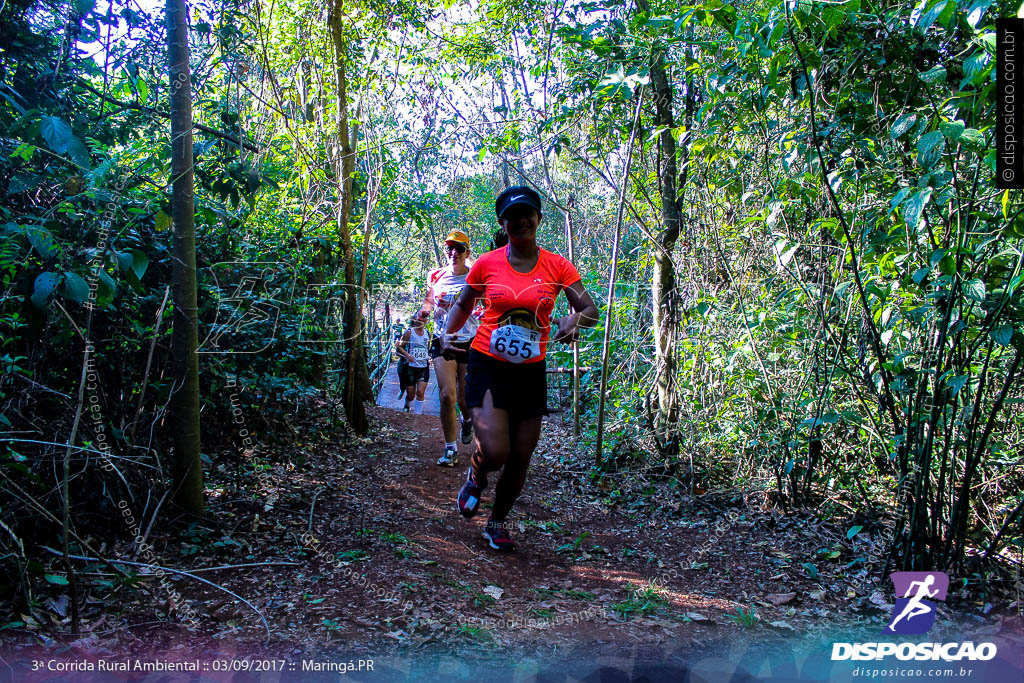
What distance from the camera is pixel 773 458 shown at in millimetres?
4223

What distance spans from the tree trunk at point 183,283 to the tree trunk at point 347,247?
118 inches

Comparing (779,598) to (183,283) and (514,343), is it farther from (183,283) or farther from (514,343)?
(183,283)

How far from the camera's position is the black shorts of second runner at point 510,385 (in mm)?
3596

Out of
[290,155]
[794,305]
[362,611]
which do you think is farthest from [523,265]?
[290,155]

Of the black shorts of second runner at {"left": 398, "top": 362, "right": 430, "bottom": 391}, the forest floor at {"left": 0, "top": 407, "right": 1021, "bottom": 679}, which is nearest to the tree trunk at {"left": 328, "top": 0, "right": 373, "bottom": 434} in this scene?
the forest floor at {"left": 0, "top": 407, "right": 1021, "bottom": 679}

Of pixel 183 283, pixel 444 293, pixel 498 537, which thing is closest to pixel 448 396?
pixel 444 293

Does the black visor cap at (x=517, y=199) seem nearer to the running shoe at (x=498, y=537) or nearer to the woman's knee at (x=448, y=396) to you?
the running shoe at (x=498, y=537)

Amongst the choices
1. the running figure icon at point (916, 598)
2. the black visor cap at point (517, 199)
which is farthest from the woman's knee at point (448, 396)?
the running figure icon at point (916, 598)

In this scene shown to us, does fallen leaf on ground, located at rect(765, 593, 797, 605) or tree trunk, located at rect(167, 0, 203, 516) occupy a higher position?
tree trunk, located at rect(167, 0, 203, 516)

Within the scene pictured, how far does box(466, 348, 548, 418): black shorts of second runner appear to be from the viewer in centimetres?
360

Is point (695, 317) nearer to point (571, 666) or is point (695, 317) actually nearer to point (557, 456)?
point (557, 456)

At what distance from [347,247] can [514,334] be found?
134 inches

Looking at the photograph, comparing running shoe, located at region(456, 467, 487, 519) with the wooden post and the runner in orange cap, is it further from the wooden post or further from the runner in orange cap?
the wooden post

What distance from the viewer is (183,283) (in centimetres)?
319
